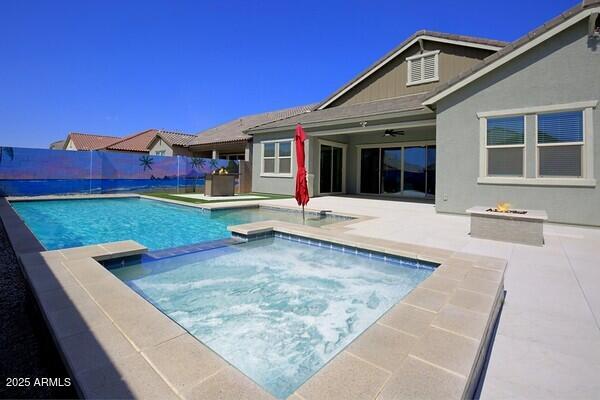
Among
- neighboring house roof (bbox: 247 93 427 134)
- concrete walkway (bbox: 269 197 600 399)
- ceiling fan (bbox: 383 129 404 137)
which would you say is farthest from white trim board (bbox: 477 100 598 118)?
ceiling fan (bbox: 383 129 404 137)

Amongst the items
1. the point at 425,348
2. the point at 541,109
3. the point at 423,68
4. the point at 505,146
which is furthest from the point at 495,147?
the point at 425,348

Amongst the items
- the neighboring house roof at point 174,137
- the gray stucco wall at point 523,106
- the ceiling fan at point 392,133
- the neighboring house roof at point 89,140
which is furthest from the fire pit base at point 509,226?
the neighboring house roof at point 89,140

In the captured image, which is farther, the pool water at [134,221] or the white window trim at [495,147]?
the white window trim at [495,147]

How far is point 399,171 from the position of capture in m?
16.1

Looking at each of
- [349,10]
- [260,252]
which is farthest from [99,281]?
[349,10]

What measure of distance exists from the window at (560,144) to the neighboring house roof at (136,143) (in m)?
28.8

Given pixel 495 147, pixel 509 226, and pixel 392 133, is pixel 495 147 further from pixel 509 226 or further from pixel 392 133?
pixel 392 133

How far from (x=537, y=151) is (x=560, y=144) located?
52 centimetres

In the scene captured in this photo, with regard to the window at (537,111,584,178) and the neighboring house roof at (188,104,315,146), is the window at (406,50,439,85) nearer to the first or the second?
the window at (537,111,584,178)

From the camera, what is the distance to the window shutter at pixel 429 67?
1464 cm

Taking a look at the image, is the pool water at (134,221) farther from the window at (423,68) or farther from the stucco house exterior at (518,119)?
the window at (423,68)

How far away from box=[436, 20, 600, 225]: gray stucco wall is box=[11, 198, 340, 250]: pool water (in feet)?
14.5

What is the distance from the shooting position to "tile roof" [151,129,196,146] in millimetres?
24617

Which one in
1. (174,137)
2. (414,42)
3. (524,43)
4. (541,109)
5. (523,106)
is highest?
(414,42)
